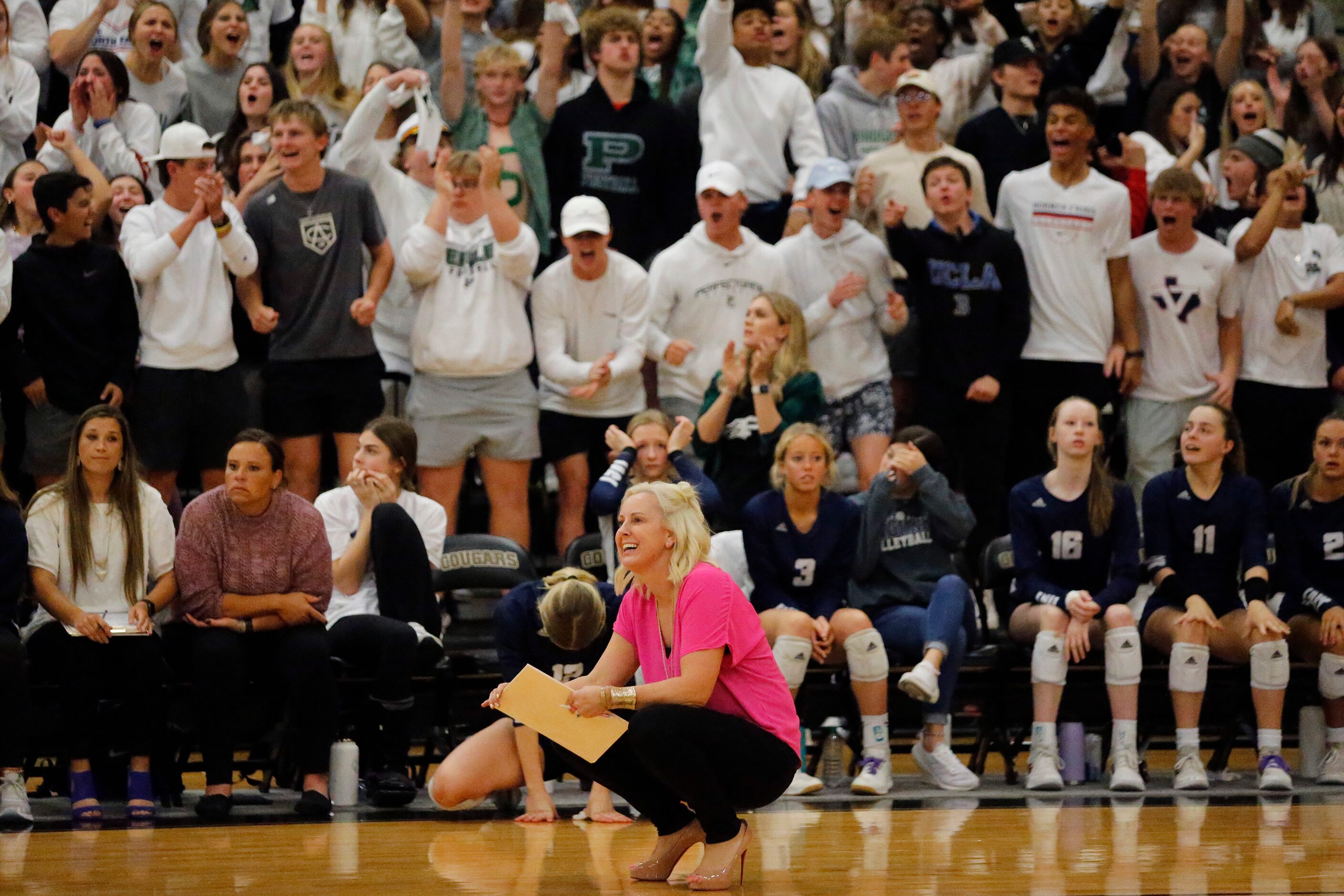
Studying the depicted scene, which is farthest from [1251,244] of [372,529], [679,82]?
[372,529]

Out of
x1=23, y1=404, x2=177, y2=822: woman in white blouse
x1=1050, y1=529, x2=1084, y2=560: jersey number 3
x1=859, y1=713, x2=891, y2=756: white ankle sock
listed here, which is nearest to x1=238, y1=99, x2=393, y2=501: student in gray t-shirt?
x1=23, y1=404, x2=177, y2=822: woman in white blouse

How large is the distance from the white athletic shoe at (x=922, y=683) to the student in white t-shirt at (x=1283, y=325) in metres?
2.55

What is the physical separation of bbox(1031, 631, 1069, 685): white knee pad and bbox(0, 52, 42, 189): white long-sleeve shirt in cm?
530

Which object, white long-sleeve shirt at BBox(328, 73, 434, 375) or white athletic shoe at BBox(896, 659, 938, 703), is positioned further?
white long-sleeve shirt at BBox(328, 73, 434, 375)

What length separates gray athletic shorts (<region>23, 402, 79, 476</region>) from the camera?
23.2 feet

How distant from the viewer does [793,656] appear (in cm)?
647

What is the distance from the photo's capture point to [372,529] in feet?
21.2

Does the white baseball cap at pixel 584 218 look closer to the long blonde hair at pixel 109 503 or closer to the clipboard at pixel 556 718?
the long blonde hair at pixel 109 503

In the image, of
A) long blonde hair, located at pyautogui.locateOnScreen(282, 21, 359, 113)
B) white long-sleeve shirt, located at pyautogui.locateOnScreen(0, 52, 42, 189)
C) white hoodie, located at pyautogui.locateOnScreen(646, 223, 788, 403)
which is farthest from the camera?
long blonde hair, located at pyautogui.locateOnScreen(282, 21, 359, 113)

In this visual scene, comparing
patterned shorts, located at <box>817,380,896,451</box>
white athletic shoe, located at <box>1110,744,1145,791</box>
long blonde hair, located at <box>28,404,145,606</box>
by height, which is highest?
patterned shorts, located at <box>817,380,896,451</box>

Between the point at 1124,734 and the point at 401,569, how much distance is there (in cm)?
279

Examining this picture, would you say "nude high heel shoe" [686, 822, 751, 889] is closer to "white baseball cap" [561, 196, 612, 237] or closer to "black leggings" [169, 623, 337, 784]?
"black leggings" [169, 623, 337, 784]

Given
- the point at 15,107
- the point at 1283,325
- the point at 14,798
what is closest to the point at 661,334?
the point at 1283,325

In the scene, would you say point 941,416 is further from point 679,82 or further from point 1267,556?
point 679,82
